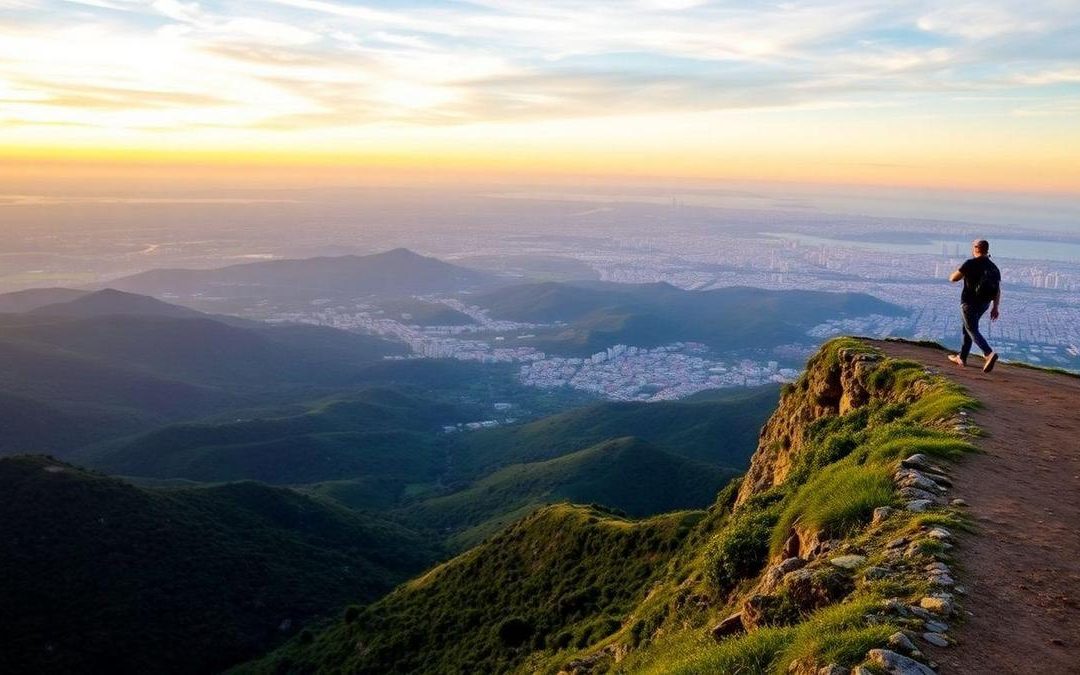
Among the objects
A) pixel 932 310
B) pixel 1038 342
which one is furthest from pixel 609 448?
pixel 932 310

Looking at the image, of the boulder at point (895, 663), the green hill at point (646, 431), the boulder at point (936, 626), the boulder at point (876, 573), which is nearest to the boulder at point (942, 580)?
the boulder at point (876, 573)

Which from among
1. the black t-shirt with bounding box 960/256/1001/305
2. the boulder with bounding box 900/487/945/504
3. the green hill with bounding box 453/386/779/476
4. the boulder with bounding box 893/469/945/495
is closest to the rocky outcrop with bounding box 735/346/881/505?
the black t-shirt with bounding box 960/256/1001/305

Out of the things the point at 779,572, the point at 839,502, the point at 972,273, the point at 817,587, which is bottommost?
the point at 779,572

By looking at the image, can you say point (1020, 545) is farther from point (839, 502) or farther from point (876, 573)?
point (876, 573)

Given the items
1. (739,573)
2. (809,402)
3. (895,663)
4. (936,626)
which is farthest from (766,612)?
(809,402)

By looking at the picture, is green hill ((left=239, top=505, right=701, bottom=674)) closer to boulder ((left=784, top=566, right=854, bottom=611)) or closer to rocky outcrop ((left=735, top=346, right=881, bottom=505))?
rocky outcrop ((left=735, top=346, right=881, bottom=505))
